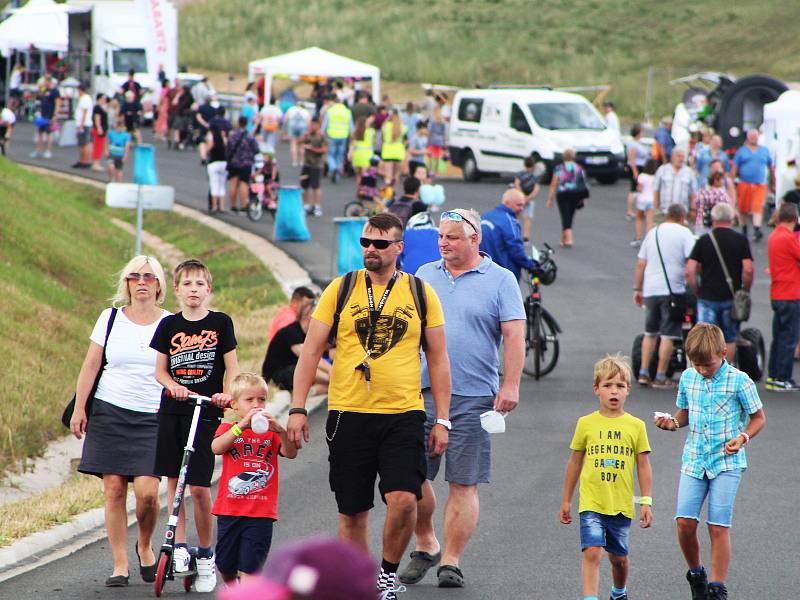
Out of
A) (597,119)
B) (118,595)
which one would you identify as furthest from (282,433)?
(597,119)

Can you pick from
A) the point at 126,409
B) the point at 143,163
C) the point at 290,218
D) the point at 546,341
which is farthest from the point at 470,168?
the point at 126,409

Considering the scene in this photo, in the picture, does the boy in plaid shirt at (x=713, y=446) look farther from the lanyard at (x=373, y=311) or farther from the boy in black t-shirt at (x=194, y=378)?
the boy in black t-shirt at (x=194, y=378)

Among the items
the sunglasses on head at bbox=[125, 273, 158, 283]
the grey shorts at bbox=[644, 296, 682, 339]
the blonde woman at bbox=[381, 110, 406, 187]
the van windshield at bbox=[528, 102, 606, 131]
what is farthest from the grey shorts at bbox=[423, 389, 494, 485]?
the van windshield at bbox=[528, 102, 606, 131]

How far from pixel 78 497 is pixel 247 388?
3.24 meters

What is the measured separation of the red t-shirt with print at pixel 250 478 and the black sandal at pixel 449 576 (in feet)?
3.46

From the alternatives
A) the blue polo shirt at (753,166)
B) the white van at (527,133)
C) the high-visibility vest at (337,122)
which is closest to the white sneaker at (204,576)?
the blue polo shirt at (753,166)

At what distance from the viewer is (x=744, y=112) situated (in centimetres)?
3388

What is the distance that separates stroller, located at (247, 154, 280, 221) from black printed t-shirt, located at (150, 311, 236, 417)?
18599mm

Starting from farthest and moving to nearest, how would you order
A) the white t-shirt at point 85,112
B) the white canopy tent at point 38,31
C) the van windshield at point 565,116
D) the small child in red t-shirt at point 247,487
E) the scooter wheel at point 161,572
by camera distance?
1. the white canopy tent at point 38,31
2. the white t-shirt at point 85,112
3. the van windshield at point 565,116
4. the scooter wheel at point 161,572
5. the small child in red t-shirt at point 247,487

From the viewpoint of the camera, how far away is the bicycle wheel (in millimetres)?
14156

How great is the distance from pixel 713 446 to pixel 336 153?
26169mm

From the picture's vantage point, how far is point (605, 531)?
21.7ft

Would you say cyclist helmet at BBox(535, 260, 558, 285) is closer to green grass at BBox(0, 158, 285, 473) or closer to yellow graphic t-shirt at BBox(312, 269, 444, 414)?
green grass at BBox(0, 158, 285, 473)

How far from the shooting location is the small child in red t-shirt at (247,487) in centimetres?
653
